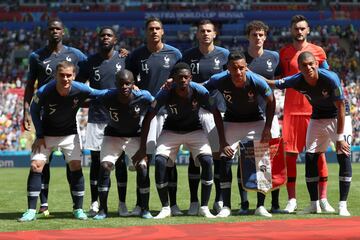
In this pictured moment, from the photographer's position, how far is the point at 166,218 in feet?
28.2

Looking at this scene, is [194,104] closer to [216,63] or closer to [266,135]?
[216,63]

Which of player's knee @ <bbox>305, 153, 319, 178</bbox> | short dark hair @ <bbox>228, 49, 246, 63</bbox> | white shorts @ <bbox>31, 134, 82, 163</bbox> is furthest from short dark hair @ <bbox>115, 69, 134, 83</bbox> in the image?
player's knee @ <bbox>305, 153, 319, 178</bbox>

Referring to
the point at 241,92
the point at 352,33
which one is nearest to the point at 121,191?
the point at 241,92

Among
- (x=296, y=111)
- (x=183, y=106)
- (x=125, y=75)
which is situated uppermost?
(x=125, y=75)

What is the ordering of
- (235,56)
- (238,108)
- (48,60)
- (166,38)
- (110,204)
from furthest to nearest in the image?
(166,38) < (110,204) < (48,60) < (238,108) < (235,56)

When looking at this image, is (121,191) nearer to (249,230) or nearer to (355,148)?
→ (249,230)

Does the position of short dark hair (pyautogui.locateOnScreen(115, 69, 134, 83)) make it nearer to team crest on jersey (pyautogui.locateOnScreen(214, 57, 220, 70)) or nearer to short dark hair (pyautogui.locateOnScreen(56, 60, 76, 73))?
short dark hair (pyautogui.locateOnScreen(56, 60, 76, 73))

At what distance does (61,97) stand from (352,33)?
3329 cm

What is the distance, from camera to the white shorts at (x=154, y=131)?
9125 millimetres

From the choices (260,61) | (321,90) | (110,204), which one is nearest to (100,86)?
(260,61)

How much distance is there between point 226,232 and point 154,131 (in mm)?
2342

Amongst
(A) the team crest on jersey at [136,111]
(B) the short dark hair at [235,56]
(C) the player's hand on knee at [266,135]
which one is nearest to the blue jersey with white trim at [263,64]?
(B) the short dark hair at [235,56]

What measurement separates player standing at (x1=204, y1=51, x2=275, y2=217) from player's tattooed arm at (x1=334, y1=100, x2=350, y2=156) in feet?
2.65

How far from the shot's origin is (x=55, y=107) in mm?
8742
